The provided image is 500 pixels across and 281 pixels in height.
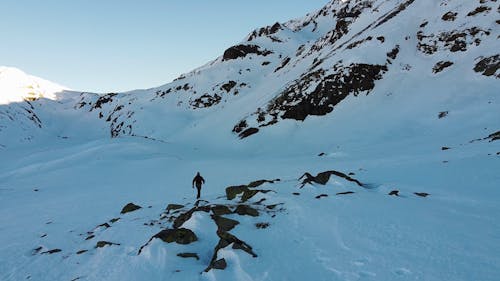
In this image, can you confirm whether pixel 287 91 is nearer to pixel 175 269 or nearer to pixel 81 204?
pixel 81 204

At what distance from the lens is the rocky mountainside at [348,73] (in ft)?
138

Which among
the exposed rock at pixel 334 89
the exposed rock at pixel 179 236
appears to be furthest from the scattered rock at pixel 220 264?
the exposed rock at pixel 334 89

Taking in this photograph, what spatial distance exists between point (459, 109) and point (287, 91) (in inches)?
1024

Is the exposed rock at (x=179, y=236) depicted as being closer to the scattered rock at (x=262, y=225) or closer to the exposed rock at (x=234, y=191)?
the scattered rock at (x=262, y=225)

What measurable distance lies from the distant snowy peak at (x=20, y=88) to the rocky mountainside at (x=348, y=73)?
2686cm

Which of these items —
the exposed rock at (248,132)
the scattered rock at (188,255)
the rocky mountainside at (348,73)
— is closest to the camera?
the scattered rock at (188,255)

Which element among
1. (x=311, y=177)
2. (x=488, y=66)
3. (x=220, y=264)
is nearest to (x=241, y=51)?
(x=488, y=66)

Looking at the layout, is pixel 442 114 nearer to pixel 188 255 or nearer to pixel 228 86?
pixel 188 255

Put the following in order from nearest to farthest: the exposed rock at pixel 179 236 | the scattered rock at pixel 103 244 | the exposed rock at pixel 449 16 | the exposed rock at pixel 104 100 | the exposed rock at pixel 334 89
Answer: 1. the exposed rock at pixel 179 236
2. the scattered rock at pixel 103 244
3. the exposed rock at pixel 334 89
4. the exposed rock at pixel 449 16
5. the exposed rock at pixel 104 100

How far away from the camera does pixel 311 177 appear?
17.2 meters

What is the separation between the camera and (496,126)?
27.1 m

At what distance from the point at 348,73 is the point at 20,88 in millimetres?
126000

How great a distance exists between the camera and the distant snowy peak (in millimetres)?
116625

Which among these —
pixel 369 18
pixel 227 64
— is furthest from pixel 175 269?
pixel 227 64
